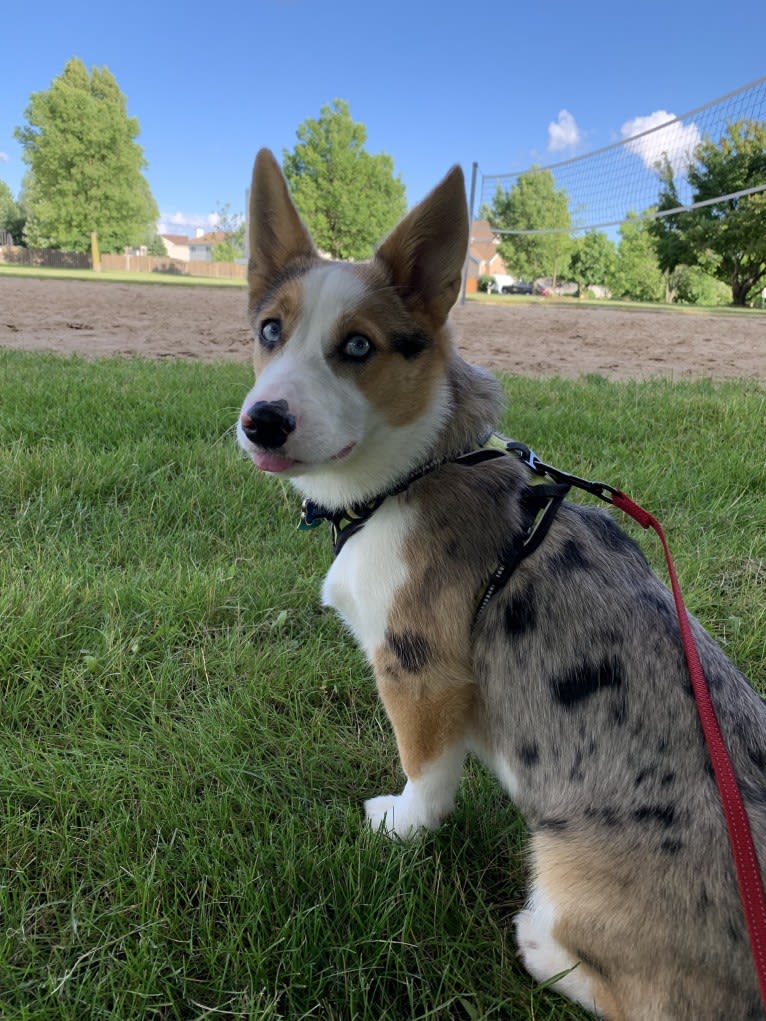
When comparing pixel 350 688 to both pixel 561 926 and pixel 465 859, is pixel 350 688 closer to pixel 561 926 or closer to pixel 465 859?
pixel 465 859

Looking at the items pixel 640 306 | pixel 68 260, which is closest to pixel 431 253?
pixel 640 306

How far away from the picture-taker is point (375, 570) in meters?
2.17

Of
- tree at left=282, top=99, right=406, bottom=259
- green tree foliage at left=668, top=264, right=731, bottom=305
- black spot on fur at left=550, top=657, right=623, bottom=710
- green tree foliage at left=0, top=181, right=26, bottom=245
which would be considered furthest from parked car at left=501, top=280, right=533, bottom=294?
black spot on fur at left=550, top=657, right=623, bottom=710

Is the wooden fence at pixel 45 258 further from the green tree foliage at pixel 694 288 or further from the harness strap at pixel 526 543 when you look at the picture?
the harness strap at pixel 526 543

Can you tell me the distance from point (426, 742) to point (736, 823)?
0.94 meters

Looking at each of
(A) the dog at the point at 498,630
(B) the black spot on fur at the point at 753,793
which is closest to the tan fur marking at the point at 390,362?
(A) the dog at the point at 498,630

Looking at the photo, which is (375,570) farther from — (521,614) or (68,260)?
(68,260)

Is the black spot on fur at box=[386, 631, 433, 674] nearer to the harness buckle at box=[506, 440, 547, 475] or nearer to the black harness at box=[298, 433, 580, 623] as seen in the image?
the black harness at box=[298, 433, 580, 623]

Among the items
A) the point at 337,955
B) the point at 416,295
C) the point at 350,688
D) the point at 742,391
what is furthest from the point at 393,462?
the point at 742,391

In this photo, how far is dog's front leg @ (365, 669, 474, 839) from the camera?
6.84ft

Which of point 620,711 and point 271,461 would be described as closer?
point 620,711

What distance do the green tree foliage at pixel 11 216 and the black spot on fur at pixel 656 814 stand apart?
94.6 m

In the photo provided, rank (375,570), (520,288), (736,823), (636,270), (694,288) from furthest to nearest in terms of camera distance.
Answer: (520,288), (636,270), (694,288), (375,570), (736,823)

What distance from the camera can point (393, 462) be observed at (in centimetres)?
232
